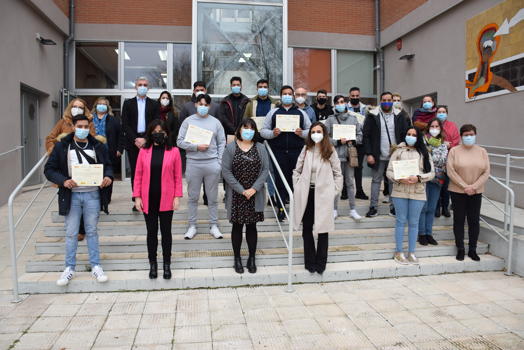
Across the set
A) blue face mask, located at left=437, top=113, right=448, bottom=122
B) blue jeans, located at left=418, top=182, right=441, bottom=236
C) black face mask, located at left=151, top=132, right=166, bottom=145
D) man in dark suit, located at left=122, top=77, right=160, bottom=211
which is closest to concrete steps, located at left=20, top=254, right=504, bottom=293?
blue jeans, located at left=418, top=182, right=441, bottom=236

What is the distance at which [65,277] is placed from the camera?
4.35 meters

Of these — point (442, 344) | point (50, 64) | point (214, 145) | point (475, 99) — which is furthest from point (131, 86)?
point (442, 344)

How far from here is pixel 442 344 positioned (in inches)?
133

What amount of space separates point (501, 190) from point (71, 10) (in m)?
11.7

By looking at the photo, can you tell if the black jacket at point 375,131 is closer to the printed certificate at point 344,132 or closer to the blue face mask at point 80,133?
the printed certificate at point 344,132

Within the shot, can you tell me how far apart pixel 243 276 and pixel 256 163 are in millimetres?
1365

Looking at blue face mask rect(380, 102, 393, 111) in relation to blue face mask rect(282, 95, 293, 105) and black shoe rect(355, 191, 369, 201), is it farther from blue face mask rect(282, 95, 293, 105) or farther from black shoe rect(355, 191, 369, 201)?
black shoe rect(355, 191, 369, 201)

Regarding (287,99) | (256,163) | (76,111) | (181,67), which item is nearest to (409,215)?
(256,163)

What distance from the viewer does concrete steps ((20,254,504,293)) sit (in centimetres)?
443

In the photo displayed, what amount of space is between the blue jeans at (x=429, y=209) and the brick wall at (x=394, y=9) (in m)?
6.71

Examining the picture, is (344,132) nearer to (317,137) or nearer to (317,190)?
(317,137)

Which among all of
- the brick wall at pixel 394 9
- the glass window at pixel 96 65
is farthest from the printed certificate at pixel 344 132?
the glass window at pixel 96 65

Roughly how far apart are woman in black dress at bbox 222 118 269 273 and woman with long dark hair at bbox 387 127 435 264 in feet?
6.02

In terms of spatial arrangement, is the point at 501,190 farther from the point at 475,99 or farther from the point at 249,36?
the point at 249,36
